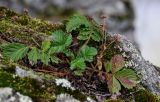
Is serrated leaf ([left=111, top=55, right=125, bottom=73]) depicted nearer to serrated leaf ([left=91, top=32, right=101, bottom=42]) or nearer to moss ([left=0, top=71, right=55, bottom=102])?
serrated leaf ([left=91, top=32, right=101, bottom=42])

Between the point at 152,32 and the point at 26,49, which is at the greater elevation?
the point at 152,32

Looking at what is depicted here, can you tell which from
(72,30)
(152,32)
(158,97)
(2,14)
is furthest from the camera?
(152,32)

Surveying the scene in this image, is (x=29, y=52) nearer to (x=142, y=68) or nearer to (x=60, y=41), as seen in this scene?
(x=60, y=41)

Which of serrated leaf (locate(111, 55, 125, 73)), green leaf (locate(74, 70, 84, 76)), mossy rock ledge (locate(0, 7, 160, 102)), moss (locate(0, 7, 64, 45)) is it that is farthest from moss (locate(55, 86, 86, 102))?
moss (locate(0, 7, 64, 45))

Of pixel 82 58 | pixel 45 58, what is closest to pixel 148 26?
pixel 82 58

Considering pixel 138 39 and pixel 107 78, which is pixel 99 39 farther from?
pixel 138 39

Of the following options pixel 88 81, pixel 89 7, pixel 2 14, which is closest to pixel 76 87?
pixel 88 81
